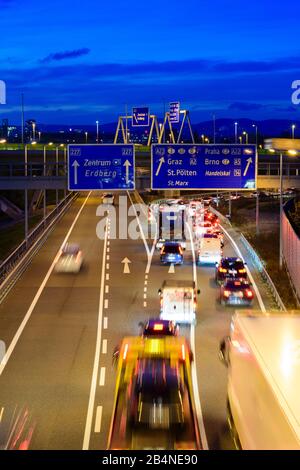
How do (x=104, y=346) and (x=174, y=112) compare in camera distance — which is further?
(x=174, y=112)

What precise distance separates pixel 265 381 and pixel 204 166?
27689 millimetres

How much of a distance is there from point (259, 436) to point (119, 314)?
20152 millimetres

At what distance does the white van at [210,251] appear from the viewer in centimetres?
4506

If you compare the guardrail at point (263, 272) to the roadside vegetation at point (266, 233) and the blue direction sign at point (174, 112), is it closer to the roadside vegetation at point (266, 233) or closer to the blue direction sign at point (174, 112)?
the roadside vegetation at point (266, 233)

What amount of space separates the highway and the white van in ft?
2.89

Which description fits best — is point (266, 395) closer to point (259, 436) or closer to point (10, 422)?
point (259, 436)

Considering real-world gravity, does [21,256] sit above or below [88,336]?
above

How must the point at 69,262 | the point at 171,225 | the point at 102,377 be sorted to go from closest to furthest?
the point at 102,377
the point at 69,262
the point at 171,225

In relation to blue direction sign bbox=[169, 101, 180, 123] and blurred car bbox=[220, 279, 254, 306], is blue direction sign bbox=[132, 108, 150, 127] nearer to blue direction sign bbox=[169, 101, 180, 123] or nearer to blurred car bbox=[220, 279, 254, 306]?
blue direction sign bbox=[169, 101, 180, 123]

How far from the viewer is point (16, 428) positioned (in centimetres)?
1780

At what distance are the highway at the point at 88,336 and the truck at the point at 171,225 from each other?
3078mm

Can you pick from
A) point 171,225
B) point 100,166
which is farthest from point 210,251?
point 171,225

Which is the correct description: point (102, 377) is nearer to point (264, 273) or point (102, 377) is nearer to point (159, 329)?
point (159, 329)

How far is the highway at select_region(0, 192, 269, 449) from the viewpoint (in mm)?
18500
